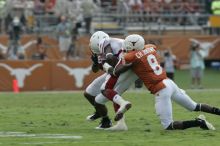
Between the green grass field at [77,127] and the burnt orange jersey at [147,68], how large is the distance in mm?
759

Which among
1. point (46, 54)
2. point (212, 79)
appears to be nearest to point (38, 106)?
point (46, 54)

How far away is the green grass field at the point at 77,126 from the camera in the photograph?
1032cm

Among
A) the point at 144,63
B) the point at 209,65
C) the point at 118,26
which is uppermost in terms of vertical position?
the point at 144,63

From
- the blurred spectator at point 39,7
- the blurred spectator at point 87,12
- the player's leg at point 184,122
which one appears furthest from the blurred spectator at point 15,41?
the player's leg at point 184,122

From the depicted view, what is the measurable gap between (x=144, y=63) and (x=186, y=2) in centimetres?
2163

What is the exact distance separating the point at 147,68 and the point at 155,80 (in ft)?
0.75

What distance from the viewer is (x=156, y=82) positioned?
1159 cm

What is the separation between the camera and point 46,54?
27.2 metres

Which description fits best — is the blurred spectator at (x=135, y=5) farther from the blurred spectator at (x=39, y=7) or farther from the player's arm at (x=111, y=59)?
the player's arm at (x=111, y=59)

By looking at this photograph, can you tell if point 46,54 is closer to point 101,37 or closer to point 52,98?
point 52,98

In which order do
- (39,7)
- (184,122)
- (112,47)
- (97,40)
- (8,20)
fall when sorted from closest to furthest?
(184,122), (112,47), (97,40), (8,20), (39,7)

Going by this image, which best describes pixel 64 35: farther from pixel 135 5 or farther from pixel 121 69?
pixel 121 69

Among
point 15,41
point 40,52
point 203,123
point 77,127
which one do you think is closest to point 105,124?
point 77,127

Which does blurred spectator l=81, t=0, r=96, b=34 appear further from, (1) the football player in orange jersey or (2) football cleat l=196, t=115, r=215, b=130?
(2) football cleat l=196, t=115, r=215, b=130
